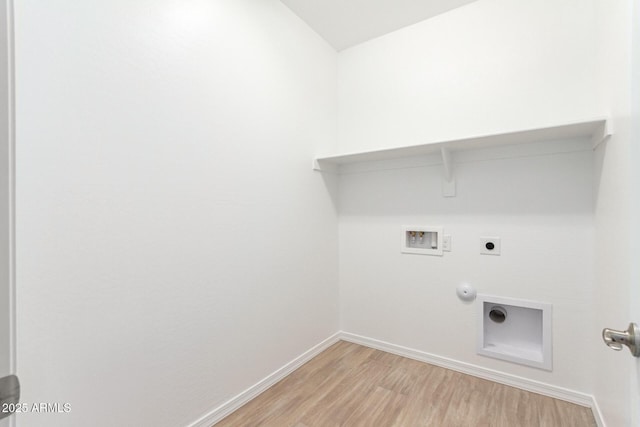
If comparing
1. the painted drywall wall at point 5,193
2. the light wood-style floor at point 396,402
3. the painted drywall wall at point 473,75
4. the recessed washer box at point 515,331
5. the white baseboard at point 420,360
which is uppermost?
the painted drywall wall at point 473,75

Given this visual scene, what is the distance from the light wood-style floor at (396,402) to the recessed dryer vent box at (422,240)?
0.87 meters

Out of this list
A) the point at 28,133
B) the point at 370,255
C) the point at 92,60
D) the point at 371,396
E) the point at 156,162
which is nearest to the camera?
the point at 28,133

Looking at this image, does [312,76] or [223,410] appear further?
[312,76]

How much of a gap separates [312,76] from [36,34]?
1.71 meters

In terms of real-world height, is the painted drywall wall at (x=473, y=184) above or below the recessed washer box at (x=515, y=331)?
above

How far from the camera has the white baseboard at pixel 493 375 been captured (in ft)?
5.54

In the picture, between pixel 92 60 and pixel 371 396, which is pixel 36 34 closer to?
pixel 92 60

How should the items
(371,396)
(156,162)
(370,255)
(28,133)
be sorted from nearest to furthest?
(28,133) → (156,162) → (371,396) → (370,255)

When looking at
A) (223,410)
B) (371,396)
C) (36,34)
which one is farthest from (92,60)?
(371,396)

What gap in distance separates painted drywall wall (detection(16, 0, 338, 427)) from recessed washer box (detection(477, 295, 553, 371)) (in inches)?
53.3

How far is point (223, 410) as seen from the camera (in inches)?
63.6

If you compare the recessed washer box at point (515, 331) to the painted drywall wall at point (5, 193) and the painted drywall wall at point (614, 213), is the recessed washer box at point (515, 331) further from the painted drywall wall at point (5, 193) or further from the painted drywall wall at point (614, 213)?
the painted drywall wall at point (5, 193)

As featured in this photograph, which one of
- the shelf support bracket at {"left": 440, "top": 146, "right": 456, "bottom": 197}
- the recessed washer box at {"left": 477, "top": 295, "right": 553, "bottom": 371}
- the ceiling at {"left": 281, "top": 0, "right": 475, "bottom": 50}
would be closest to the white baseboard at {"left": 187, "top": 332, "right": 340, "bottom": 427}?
the recessed washer box at {"left": 477, "top": 295, "right": 553, "bottom": 371}

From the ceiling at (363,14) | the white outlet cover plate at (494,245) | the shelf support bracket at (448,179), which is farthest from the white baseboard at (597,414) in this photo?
the ceiling at (363,14)
